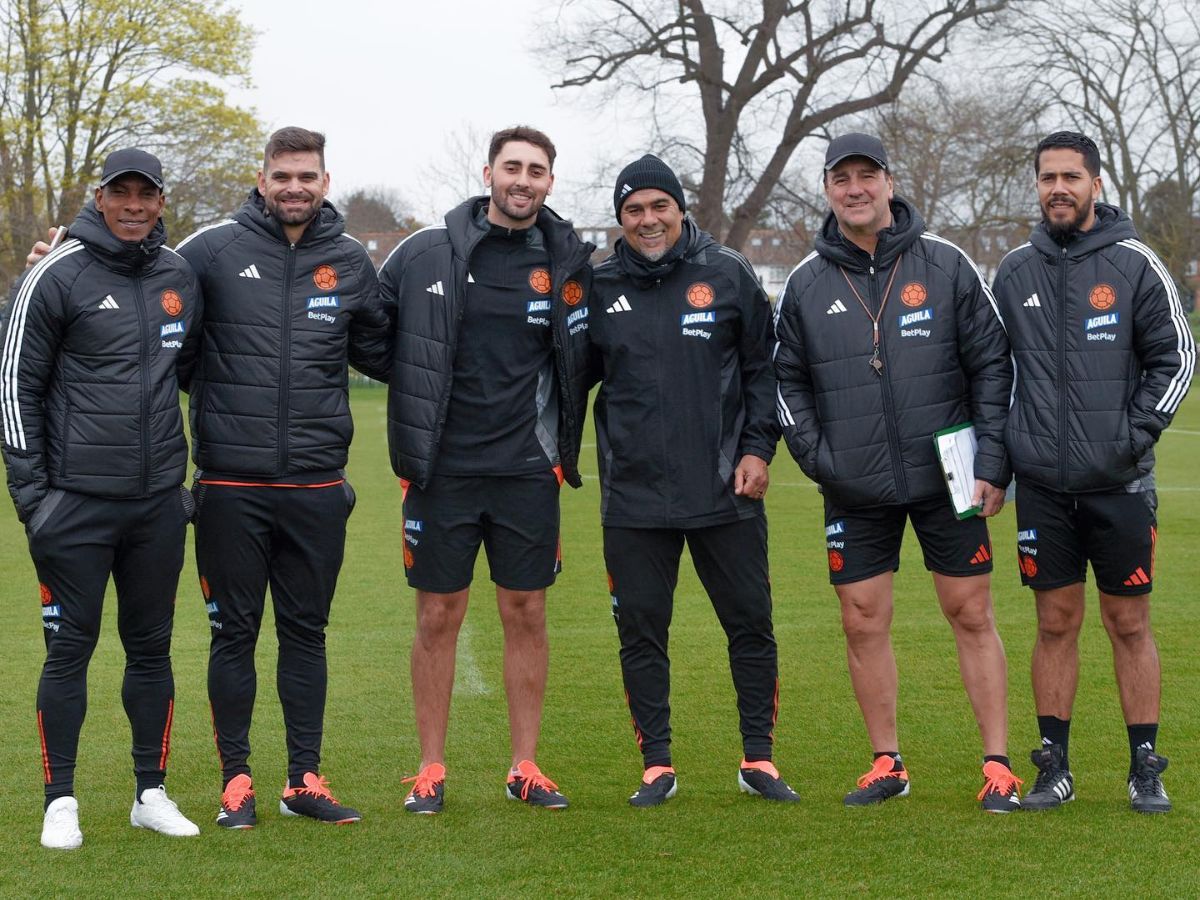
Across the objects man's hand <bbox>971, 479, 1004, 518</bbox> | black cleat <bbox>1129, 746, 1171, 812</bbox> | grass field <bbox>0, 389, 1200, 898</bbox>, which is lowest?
grass field <bbox>0, 389, 1200, 898</bbox>

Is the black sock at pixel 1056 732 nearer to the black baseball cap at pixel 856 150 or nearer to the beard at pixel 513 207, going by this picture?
the black baseball cap at pixel 856 150

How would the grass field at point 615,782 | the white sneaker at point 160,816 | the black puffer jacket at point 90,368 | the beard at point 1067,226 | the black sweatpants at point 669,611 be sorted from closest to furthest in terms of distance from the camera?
the grass field at point 615,782 < the black puffer jacket at point 90,368 < the white sneaker at point 160,816 < the beard at point 1067,226 < the black sweatpants at point 669,611

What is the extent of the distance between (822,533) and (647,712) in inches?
225

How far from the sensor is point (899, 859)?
380cm

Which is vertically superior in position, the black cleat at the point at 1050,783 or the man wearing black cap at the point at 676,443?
→ the man wearing black cap at the point at 676,443

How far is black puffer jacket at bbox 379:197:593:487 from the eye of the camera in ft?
14.5

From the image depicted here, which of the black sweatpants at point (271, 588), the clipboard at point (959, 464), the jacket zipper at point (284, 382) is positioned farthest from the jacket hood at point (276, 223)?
the clipboard at point (959, 464)

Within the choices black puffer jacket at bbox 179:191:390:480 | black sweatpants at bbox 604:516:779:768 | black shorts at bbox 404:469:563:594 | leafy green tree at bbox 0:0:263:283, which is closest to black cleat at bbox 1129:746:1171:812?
black sweatpants at bbox 604:516:779:768

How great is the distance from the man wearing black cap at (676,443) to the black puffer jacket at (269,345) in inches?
34.8

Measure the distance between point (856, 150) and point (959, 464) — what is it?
3.43ft

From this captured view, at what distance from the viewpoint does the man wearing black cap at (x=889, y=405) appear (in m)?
4.32

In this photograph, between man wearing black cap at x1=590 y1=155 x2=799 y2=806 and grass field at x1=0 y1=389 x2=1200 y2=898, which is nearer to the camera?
grass field at x1=0 y1=389 x2=1200 y2=898

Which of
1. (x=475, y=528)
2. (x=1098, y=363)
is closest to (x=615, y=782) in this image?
(x=475, y=528)

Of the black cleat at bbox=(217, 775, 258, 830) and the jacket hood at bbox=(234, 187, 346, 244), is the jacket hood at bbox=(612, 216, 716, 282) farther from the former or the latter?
the black cleat at bbox=(217, 775, 258, 830)
